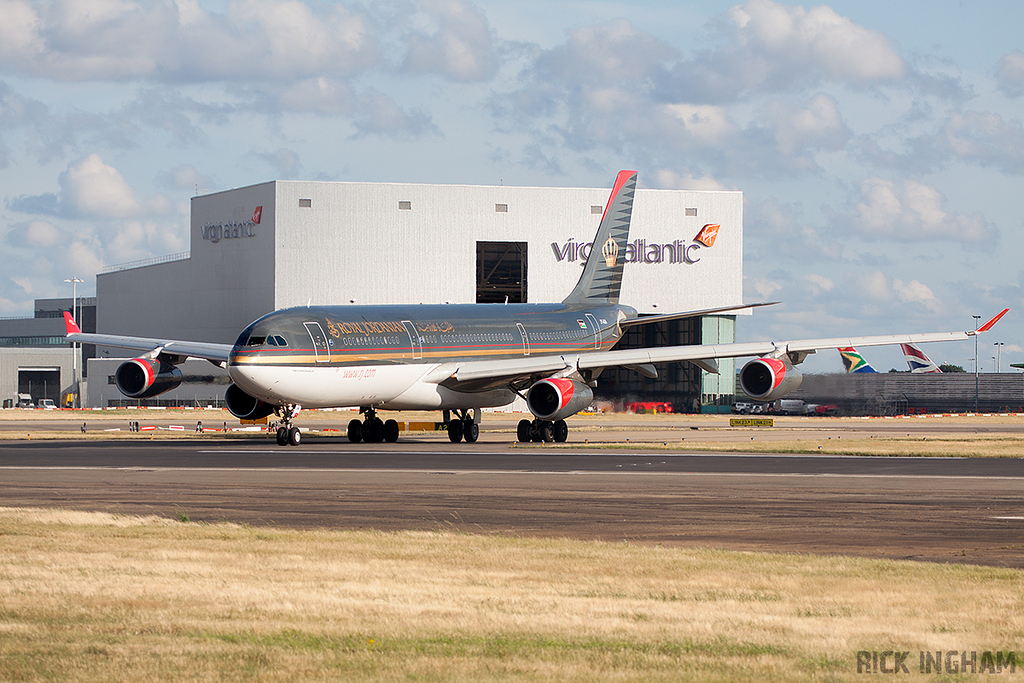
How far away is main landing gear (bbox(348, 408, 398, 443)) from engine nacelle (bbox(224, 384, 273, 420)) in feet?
9.69

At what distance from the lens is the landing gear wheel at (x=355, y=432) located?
40.9 meters

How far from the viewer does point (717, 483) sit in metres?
23.3

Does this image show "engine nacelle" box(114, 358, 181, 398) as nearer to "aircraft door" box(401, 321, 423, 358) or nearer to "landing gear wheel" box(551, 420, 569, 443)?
"aircraft door" box(401, 321, 423, 358)

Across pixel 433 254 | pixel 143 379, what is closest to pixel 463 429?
pixel 143 379

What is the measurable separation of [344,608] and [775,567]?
4.67 metres

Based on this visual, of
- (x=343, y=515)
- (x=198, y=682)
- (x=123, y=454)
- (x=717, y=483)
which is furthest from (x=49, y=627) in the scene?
(x=123, y=454)

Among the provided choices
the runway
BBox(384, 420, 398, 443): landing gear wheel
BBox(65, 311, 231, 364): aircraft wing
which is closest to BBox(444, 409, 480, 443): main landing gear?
BBox(384, 420, 398, 443): landing gear wheel

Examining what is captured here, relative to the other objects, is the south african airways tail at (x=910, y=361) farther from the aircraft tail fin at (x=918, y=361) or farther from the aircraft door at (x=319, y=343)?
the aircraft door at (x=319, y=343)

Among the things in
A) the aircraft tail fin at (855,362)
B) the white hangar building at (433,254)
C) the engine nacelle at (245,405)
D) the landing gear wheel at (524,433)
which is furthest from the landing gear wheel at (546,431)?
the aircraft tail fin at (855,362)

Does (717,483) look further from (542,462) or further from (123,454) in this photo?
(123,454)

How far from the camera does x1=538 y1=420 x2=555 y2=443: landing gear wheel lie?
40.8m

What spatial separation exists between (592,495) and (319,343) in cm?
1748

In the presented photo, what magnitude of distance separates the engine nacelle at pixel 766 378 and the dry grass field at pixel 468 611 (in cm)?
2625

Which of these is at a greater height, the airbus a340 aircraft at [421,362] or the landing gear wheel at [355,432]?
the airbus a340 aircraft at [421,362]
